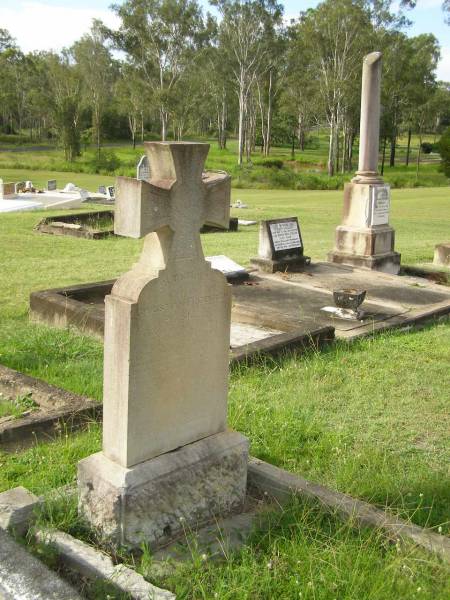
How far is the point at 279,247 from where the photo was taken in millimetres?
10789

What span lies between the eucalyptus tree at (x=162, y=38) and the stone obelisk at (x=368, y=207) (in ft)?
117

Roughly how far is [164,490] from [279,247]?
7.88 meters

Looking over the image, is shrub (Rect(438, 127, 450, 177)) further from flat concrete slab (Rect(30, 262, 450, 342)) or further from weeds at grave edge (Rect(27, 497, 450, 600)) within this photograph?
weeds at grave edge (Rect(27, 497, 450, 600))

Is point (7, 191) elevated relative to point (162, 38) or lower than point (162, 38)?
lower

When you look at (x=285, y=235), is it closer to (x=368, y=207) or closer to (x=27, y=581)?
(x=368, y=207)

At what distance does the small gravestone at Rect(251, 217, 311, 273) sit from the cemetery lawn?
3364mm

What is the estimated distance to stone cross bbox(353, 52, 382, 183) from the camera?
1155 cm

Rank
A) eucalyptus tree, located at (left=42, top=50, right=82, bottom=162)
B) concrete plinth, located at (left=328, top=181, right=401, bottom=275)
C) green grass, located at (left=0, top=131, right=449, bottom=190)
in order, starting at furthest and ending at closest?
eucalyptus tree, located at (left=42, top=50, right=82, bottom=162)
green grass, located at (left=0, top=131, right=449, bottom=190)
concrete plinth, located at (left=328, top=181, right=401, bottom=275)

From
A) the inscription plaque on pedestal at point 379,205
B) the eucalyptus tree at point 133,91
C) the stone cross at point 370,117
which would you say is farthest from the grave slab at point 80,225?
the eucalyptus tree at point 133,91

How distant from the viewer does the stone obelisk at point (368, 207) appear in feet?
38.0

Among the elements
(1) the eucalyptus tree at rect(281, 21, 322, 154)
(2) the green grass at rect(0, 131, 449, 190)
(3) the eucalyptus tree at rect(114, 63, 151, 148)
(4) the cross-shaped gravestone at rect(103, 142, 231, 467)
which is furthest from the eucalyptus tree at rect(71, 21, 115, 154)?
(4) the cross-shaped gravestone at rect(103, 142, 231, 467)

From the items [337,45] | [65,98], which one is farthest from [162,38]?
[337,45]

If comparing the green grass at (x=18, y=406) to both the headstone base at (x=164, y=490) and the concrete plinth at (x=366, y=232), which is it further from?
the concrete plinth at (x=366, y=232)

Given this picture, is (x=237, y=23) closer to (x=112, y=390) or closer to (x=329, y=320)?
(x=329, y=320)
